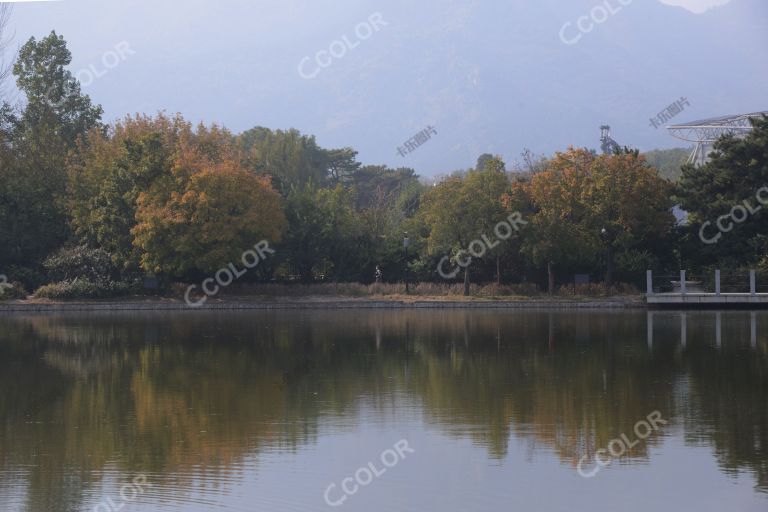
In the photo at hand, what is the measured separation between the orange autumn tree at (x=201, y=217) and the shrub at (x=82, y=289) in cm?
→ 172

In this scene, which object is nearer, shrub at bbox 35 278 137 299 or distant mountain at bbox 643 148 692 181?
shrub at bbox 35 278 137 299

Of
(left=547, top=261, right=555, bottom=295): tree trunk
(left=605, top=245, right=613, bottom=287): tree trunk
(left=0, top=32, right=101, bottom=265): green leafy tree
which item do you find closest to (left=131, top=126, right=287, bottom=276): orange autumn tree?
(left=0, top=32, right=101, bottom=265): green leafy tree

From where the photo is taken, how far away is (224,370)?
73.1 ft

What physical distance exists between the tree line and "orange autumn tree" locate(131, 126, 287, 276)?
6 centimetres

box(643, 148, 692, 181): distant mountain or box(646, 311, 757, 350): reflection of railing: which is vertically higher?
box(643, 148, 692, 181): distant mountain

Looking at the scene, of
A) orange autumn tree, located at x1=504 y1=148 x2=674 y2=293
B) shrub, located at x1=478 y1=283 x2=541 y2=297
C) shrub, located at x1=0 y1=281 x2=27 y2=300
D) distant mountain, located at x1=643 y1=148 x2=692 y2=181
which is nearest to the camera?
orange autumn tree, located at x1=504 y1=148 x2=674 y2=293

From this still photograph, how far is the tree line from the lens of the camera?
1617 inches

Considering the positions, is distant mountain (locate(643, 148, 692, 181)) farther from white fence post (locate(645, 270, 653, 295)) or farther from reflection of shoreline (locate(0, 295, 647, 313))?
reflection of shoreline (locate(0, 295, 647, 313))

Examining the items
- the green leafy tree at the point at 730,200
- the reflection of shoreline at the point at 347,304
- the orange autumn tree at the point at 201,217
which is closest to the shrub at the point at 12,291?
the reflection of shoreline at the point at 347,304

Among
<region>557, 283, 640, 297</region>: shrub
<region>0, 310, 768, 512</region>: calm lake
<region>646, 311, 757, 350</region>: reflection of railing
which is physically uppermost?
<region>557, 283, 640, 297</region>: shrub

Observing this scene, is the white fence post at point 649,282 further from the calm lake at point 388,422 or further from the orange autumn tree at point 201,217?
the orange autumn tree at point 201,217

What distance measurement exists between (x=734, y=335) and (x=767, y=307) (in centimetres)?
1151

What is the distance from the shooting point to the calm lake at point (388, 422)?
11.9 m

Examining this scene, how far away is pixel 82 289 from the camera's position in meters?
41.8
